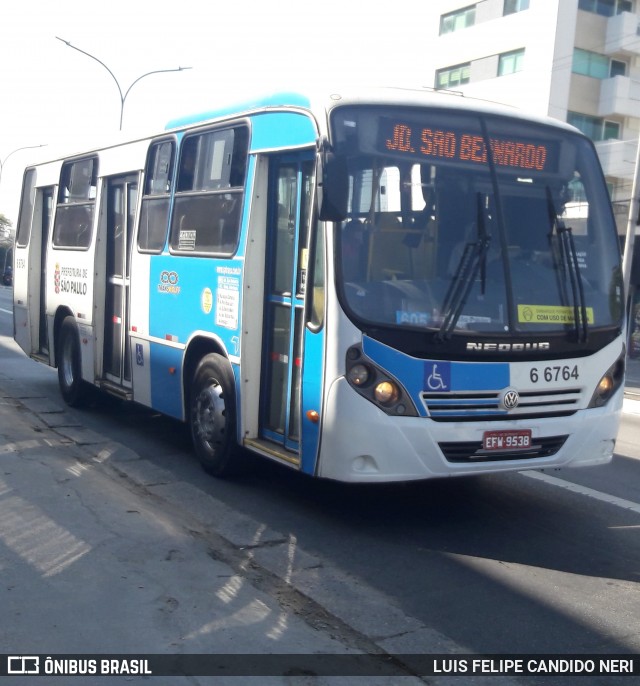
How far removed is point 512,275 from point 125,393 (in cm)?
486

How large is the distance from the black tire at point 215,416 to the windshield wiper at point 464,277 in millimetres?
2019

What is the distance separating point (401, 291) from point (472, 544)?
1.81 meters

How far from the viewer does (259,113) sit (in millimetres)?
7535

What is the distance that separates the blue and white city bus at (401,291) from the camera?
20.8 feet

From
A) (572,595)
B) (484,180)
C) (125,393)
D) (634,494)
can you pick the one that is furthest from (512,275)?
(125,393)

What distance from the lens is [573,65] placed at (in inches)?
1457

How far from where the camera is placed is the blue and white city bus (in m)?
6.33

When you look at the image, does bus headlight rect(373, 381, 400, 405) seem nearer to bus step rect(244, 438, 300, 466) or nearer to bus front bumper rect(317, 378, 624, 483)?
bus front bumper rect(317, 378, 624, 483)

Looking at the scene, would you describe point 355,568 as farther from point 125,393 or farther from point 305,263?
point 125,393

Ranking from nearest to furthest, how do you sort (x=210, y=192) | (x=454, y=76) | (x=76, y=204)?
(x=210, y=192) → (x=76, y=204) → (x=454, y=76)

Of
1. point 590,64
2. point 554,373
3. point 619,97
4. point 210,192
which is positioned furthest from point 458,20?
point 554,373

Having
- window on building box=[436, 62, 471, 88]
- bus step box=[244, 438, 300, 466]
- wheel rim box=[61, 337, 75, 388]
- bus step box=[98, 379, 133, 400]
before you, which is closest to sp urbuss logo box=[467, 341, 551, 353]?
bus step box=[244, 438, 300, 466]

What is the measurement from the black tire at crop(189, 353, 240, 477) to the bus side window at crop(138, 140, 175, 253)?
1664mm

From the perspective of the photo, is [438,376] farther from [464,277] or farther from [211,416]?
[211,416]
